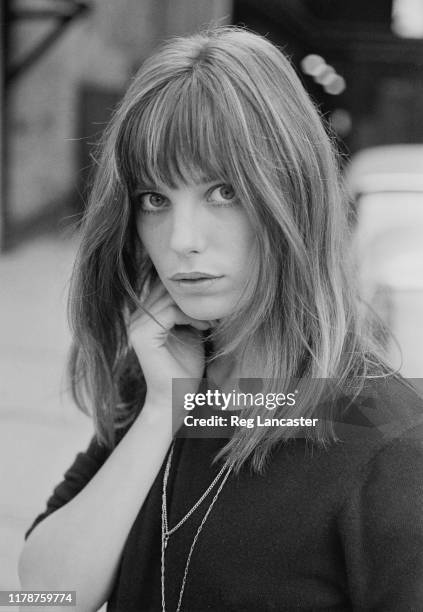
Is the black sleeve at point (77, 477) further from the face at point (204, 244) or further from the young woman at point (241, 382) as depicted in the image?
the face at point (204, 244)

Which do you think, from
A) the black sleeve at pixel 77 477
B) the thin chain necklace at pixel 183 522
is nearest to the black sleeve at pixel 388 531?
the thin chain necklace at pixel 183 522

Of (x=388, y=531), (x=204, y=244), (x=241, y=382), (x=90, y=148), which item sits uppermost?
(x=90, y=148)

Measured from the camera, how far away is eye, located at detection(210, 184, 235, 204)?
596 millimetres

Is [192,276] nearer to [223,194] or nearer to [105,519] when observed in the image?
[223,194]

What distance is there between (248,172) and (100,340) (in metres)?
0.35

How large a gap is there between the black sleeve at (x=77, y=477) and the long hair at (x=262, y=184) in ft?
0.76

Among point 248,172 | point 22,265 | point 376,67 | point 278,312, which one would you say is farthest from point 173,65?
point 22,265

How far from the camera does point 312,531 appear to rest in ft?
1.84

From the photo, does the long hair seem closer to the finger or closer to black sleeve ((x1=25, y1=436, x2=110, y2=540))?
the finger

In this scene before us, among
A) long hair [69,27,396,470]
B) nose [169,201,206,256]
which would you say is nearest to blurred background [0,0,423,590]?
long hair [69,27,396,470]

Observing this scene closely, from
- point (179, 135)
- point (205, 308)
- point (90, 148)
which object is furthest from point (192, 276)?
point (90, 148)

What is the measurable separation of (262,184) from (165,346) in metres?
0.25

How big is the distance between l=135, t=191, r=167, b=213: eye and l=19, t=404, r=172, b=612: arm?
219 millimetres

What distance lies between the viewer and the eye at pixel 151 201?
0.65 meters
